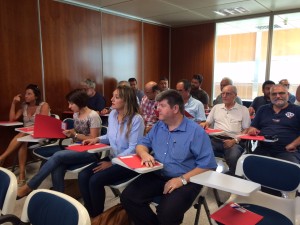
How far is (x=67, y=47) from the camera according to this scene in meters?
4.38

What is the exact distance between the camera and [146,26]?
584cm

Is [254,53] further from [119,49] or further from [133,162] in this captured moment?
[133,162]

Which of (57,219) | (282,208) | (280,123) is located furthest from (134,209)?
(280,123)

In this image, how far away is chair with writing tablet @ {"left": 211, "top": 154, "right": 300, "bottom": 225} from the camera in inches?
63.8

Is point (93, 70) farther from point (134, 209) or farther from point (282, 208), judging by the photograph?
point (282, 208)

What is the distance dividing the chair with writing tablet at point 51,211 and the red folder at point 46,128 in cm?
138

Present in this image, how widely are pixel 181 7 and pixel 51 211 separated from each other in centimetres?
443

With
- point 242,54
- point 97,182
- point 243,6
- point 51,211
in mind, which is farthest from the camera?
point 242,54

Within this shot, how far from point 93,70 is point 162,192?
349 cm

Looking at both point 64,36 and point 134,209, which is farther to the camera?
point 64,36

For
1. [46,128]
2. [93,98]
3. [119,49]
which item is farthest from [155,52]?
[46,128]

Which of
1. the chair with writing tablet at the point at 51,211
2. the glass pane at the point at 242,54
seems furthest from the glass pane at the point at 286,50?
the chair with writing tablet at the point at 51,211

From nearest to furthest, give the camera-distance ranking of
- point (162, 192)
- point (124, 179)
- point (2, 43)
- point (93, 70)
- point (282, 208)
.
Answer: point (282, 208) → point (162, 192) → point (124, 179) → point (2, 43) → point (93, 70)

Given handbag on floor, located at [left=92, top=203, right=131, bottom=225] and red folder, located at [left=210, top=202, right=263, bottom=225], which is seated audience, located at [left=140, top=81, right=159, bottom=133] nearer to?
handbag on floor, located at [left=92, top=203, right=131, bottom=225]
